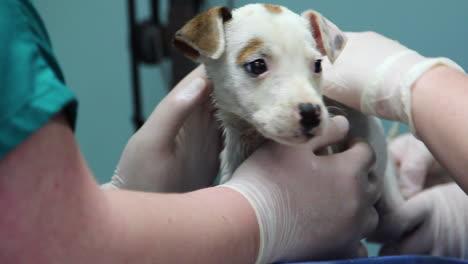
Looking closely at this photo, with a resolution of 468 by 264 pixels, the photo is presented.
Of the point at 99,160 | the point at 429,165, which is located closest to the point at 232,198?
the point at 429,165

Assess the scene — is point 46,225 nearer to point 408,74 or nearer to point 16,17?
point 16,17

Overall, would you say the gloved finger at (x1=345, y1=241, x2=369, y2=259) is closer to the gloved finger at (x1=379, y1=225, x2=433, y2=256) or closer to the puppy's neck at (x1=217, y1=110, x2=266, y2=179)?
the gloved finger at (x1=379, y1=225, x2=433, y2=256)

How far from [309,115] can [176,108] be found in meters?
0.24

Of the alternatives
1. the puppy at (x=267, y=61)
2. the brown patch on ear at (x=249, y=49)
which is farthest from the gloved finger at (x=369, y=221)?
the brown patch on ear at (x=249, y=49)

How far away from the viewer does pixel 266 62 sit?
0.60 meters

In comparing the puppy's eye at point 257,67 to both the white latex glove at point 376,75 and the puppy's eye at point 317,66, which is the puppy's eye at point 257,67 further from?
the white latex glove at point 376,75

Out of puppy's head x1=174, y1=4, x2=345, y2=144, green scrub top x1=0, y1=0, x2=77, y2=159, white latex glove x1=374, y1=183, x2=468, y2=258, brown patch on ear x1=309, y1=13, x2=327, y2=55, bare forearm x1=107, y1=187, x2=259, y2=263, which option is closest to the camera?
green scrub top x1=0, y1=0, x2=77, y2=159

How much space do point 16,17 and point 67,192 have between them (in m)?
0.14

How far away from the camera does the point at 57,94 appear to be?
373mm

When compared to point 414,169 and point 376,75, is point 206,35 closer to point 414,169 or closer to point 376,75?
point 376,75

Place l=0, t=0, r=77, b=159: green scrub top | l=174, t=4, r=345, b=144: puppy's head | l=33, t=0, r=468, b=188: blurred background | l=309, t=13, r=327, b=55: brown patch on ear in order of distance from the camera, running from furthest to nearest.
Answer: l=33, t=0, r=468, b=188: blurred background → l=309, t=13, r=327, b=55: brown patch on ear → l=174, t=4, r=345, b=144: puppy's head → l=0, t=0, r=77, b=159: green scrub top

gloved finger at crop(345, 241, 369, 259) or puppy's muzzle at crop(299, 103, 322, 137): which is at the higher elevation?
puppy's muzzle at crop(299, 103, 322, 137)

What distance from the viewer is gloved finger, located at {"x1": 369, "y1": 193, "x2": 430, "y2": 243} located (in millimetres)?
895

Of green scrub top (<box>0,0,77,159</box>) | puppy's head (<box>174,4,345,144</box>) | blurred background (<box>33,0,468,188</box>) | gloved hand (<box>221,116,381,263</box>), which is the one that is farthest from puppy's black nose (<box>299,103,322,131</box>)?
blurred background (<box>33,0,468,188</box>)
